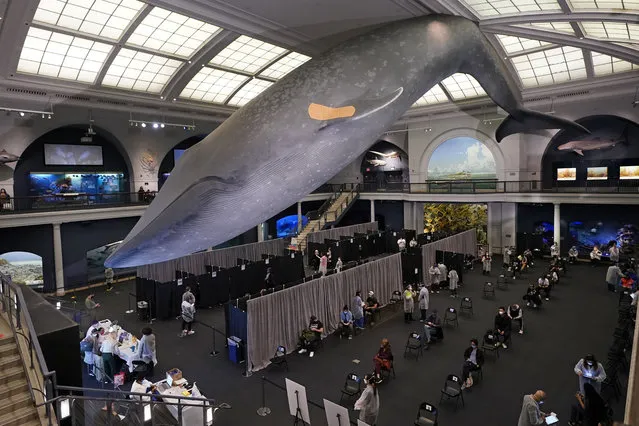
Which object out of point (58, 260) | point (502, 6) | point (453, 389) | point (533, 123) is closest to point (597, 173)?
point (502, 6)

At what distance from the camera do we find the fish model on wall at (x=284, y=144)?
1.87m

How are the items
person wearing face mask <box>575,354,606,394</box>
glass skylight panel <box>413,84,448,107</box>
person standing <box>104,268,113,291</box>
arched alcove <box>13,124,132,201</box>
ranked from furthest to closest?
glass skylight panel <box>413,84,448,107</box>, arched alcove <box>13,124,132,201</box>, person standing <box>104,268,113,291</box>, person wearing face mask <box>575,354,606,394</box>

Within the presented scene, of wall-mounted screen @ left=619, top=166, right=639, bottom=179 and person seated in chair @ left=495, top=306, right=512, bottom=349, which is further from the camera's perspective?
wall-mounted screen @ left=619, top=166, right=639, bottom=179

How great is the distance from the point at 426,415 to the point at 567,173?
23.3m

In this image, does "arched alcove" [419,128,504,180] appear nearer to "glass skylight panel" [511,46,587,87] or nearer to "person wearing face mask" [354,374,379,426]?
"glass skylight panel" [511,46,587,87]

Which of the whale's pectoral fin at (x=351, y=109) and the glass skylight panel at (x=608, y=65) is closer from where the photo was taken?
the whale's pectoral fin at (x=351, y=109)

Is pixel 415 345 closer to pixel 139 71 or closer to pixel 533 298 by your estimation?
pixel 533 298

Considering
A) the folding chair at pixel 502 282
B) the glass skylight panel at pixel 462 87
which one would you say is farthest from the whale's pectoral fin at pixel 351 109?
the glass skylight panel at pixel 462 87

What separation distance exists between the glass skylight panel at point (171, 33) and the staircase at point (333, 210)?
44.1 feet

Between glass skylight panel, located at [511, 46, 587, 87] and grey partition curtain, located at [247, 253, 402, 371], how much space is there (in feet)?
47.7

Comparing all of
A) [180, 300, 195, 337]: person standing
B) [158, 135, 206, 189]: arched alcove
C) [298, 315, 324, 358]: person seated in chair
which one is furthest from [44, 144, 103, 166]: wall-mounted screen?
[298, 315, 324, 358]: person seated in chair

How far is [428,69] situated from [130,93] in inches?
900

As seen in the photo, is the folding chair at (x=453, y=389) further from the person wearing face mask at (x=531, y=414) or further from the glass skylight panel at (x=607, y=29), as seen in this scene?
the glass skylight panel at (x=607, y=29)

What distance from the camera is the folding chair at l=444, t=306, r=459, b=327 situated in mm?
13031
